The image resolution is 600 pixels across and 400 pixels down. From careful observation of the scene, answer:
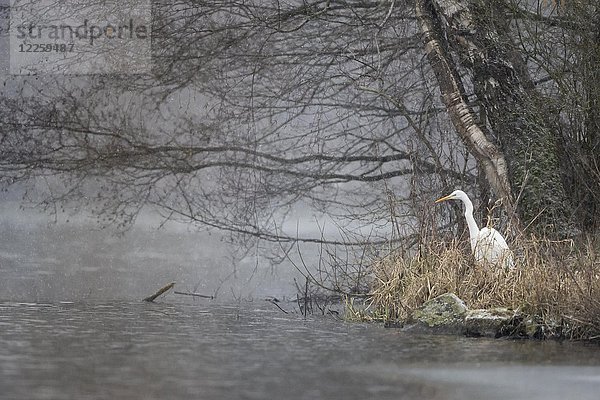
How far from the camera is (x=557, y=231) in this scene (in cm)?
1190

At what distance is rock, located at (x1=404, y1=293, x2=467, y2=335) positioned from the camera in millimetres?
9695

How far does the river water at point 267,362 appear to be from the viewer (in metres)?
6.21

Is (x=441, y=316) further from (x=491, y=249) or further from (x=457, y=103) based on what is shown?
(x=457, y=103)

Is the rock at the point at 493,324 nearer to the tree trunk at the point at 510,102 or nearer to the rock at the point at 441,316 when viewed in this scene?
the rock at the point at 441,316

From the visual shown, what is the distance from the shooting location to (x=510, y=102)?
13.4m

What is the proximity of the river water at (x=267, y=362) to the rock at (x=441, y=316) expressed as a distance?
0.71 ft

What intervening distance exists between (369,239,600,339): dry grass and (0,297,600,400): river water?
33cm

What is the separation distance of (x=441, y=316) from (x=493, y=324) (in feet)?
1.43

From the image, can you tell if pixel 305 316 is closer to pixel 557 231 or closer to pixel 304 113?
pixel 557 231

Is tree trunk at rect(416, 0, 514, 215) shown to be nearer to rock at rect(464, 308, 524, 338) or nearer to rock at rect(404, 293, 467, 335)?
rock at rect(404, 293, 467, 335)

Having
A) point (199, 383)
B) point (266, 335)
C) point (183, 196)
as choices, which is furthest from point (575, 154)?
point (199, 383)

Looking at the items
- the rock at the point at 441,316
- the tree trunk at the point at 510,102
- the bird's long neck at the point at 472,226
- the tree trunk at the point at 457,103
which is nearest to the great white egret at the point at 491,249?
the bird's long neck at the point at 472,226

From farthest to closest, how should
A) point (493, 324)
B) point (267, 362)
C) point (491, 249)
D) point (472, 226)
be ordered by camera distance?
point (472, 226) < point (491, 249) < point (493, 324) < point (267, 362)

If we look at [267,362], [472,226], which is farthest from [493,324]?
[267,362]
